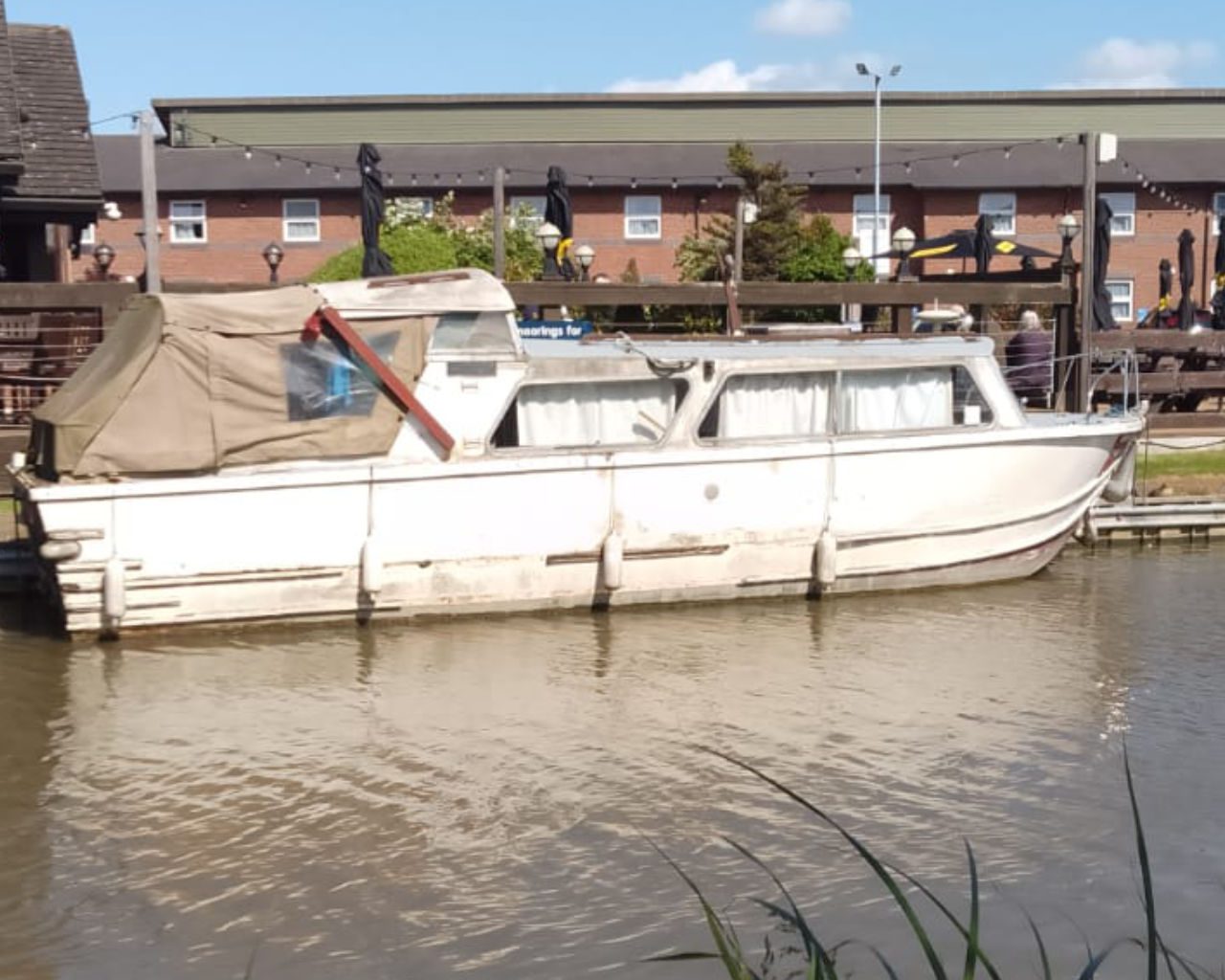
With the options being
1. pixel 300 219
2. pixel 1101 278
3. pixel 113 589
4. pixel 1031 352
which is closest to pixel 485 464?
pixel 113 589

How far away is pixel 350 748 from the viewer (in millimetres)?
10000

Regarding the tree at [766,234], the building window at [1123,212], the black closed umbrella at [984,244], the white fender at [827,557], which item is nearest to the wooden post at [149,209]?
the white fender at [827,557]

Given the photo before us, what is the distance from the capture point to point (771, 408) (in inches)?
559

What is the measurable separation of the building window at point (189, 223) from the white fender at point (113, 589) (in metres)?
35.9

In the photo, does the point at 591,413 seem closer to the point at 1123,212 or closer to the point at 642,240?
the point at 642,240

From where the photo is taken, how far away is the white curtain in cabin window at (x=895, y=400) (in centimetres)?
1442

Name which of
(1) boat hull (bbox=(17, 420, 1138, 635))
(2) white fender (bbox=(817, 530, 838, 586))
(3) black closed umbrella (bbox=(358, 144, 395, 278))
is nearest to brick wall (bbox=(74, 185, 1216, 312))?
(3) black closed umbrella (bbox=(358, 144, 395, 278))

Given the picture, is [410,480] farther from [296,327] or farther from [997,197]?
[997,197]

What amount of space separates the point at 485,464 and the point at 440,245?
24.5 m

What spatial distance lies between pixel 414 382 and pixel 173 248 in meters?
35.5

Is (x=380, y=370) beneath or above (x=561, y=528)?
above

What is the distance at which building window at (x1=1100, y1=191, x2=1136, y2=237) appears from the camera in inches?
1896

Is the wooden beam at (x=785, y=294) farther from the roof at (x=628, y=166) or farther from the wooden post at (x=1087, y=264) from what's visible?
the roof at (x=628, y=166)

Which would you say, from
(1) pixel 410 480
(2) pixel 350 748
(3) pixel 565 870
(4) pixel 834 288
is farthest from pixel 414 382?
(4) pixel 834 288
